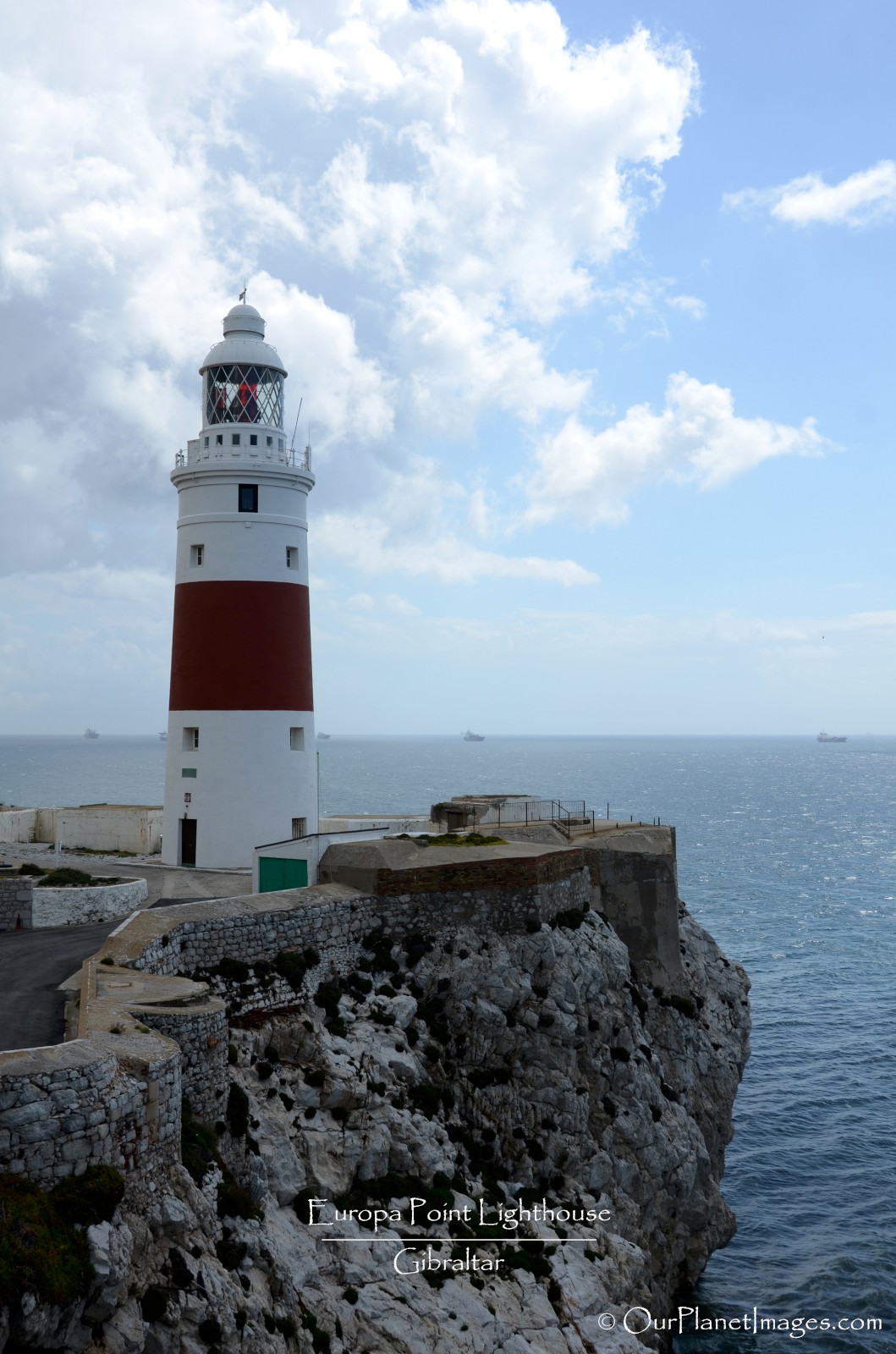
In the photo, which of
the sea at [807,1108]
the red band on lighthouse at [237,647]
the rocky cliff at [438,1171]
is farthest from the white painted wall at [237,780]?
the sea at [807,1108]

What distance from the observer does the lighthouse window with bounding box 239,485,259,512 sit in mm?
31891

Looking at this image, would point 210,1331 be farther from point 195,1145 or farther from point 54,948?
point 54,948

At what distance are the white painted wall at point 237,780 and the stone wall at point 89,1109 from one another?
17.0m

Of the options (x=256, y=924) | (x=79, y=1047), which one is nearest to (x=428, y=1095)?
(x=256, y=924)

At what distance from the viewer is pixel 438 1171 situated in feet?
70.8

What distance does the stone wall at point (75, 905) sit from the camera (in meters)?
24.9

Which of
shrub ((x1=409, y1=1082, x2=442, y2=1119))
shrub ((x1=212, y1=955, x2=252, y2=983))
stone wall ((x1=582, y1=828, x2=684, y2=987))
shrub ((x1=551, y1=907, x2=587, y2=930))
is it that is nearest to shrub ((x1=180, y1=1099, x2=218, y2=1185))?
shrub ((x1=212, y1=955, x2=252, y2=983))

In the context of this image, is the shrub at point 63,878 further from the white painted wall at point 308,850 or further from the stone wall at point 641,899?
the stone wall at point 641,899

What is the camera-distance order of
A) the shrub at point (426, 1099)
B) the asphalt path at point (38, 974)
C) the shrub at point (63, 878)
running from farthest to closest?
the shrub at point (63, 878) → the shrub at point (426, 1099) → the asphalt path at point (38, 974)

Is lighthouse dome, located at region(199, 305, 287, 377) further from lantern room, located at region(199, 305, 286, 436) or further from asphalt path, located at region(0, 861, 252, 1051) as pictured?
asphalt path, located at region(0, 861, 252, 1051)

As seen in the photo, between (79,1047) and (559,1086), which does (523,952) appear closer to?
(559,1086)

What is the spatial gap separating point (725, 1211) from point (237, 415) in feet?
87.8

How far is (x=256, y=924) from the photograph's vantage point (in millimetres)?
22938

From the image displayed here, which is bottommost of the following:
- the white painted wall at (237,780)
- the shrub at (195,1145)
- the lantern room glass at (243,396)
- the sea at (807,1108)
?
the sea at (807,1108)
